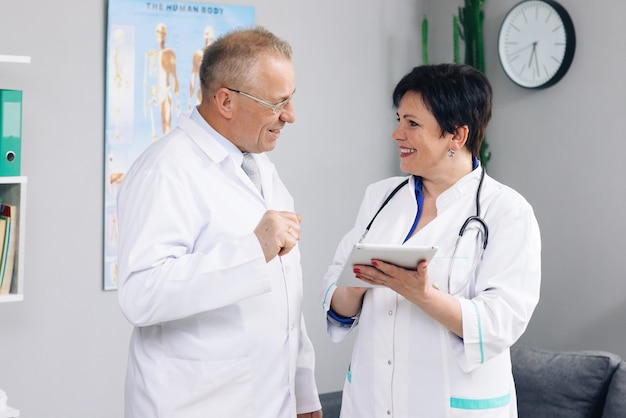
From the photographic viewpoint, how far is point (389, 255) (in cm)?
171

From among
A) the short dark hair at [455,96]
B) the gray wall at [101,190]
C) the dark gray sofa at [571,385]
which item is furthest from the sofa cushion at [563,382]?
the short dark hair at [455,96]

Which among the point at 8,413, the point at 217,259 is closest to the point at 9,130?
the point at 8,413

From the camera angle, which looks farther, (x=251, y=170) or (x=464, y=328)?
(x=251, y=170)

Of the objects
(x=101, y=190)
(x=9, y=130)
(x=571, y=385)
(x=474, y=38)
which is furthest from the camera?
(x=474, y=38)

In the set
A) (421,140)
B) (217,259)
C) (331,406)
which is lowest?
(331,406)

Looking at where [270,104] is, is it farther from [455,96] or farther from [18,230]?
[18,230]

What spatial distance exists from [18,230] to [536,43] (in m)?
2.10

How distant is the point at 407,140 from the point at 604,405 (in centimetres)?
127

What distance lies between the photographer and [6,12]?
2.84 m

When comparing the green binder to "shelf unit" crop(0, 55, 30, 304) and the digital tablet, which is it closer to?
"shelf unit" crop(0, 55, 30, 304)

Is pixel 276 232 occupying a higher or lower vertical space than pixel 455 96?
lower

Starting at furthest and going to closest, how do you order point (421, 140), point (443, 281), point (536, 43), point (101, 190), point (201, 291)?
point (536, 43)
point (101, 190)
point (421, 140)
point (443, 281)
point (201, 291)

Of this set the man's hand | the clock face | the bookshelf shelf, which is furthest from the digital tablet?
the clock face

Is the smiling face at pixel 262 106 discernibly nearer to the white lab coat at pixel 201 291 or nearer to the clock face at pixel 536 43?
the white lab coat at pixel 201 291
